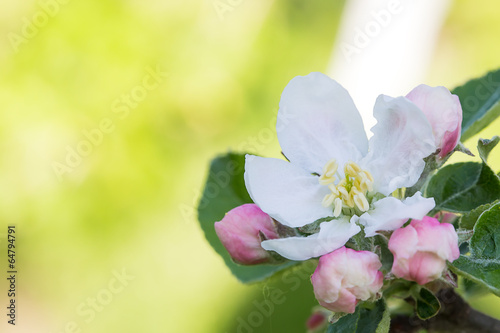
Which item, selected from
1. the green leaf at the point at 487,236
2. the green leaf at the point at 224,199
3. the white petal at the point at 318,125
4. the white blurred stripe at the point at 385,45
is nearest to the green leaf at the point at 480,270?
the green leaf at the point at 487,236

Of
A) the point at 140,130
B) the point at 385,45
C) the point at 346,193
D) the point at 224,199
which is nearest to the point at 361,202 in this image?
the point at 346,193

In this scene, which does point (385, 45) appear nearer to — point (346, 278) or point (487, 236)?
point (487, 236)

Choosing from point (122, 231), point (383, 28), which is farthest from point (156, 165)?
point (383, 28)

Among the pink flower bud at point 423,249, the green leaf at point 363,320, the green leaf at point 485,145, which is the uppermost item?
the green leaf at point 485,145

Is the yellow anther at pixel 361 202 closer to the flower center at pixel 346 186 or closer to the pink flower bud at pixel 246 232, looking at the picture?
the flower center at pixel 346 186

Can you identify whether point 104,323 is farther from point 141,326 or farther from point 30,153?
point 30,153

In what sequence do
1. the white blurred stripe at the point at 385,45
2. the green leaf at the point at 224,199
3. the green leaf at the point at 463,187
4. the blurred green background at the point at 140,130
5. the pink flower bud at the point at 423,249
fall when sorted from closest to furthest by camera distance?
1. the pink flower bud at the point at 423,249
2. the green leaf at the point at 463,187
3. the green leaf at the point at 224,199
4. the blurred green background at the point at 140,130
5. the white blurred stripe at the point at 385,45

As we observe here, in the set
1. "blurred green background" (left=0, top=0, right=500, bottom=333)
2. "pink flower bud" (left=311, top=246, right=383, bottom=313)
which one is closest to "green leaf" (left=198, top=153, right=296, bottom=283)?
"pink flower bud" (left=311, top=246, right=383, bottom=313)
